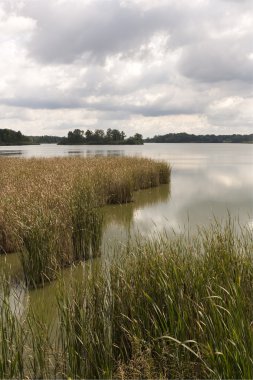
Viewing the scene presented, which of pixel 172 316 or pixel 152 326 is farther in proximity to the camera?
pixel 152 326

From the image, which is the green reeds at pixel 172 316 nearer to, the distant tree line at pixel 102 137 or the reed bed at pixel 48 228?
the reed bed at pixel 48 228

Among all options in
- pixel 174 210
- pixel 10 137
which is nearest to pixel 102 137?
pixel 10 137

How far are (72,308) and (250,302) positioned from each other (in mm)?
1764

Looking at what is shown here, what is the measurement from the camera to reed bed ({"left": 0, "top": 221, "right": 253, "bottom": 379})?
282cm

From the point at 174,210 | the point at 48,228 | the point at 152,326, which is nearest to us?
the point at 152,326

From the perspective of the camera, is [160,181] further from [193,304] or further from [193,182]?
[193,304]

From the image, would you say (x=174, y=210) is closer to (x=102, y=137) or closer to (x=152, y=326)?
(x=152, y=326)

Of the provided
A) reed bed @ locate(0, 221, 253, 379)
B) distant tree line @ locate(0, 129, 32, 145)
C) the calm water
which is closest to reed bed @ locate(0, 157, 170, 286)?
the calm water

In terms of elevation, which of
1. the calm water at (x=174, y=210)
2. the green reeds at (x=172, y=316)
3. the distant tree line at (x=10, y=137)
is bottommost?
the calm water at (x=174, y=210)

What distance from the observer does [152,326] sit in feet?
11.1

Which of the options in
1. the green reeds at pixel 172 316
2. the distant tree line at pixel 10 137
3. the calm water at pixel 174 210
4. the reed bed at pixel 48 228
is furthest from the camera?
the distant tree line at pixel 10 137

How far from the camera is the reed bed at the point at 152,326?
2.82 metres

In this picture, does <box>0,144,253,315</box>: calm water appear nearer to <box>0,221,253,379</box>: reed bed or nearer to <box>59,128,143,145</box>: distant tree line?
<box>0,221,253,379</box>: reed bed

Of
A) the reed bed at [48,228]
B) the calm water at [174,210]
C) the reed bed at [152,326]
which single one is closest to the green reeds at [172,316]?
the reed bed at [152,326]
